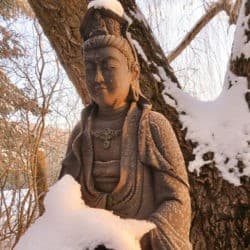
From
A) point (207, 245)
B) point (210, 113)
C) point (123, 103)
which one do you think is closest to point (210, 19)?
point (210, 113)

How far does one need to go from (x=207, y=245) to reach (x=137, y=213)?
6.02ft

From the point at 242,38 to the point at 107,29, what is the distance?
7.16 feet

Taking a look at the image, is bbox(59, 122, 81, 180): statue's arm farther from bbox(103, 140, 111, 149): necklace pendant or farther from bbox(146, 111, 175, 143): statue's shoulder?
bbox(146, 111, 175, 143): statue's shoulder

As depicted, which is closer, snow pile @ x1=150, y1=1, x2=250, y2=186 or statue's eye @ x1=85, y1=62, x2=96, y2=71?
statue's eye @ x1=85, y1=62, x2=96, y2=71

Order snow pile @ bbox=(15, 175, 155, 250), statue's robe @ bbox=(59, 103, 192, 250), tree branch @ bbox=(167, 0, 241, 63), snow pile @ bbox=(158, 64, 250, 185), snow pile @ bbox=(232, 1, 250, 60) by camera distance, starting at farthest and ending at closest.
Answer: tree branch @ bbox=(167, 0, 241, 63), snow pile @ bbox=(232, 1, 250, 60), snow pile @ bbox=(158, 64, 250, 185), statue's robe @ bbox=(59, 103, 192, 250), snow pile @ bbox=(15, 175, 155, 250)

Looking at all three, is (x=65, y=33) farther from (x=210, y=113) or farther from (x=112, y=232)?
(x=112, y=232)

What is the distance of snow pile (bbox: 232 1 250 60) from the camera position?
3490mm

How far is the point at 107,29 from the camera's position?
1.71 meters

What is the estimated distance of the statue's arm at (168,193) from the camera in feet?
4.88

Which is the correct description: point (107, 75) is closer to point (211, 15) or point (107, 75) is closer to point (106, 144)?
point (106, 144)

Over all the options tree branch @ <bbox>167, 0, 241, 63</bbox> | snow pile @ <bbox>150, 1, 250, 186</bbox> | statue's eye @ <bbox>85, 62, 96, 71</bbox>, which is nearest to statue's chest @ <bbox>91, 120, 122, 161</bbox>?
statue's eye @ <bbox>85, 62, 96, 71</bbox>

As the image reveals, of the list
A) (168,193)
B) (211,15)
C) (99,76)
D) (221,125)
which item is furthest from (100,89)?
(211,15)

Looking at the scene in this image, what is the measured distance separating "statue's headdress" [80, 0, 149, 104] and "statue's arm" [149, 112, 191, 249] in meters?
0.21

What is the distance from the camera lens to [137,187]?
159 centimetres
